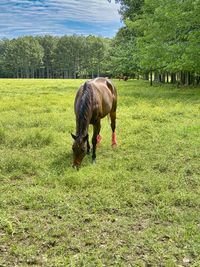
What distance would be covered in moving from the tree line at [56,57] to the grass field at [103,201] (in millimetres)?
85769

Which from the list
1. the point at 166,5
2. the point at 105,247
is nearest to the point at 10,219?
the point at 105,247

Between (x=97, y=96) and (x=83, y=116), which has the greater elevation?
(x=97, y=96)

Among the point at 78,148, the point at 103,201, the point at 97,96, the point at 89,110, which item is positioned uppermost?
the point at 97,96

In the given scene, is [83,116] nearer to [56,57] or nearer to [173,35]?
[173,35]

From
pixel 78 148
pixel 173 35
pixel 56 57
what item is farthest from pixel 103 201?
pixel 56 57

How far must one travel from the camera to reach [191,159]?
7.22 metres

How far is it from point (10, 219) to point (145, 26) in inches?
911

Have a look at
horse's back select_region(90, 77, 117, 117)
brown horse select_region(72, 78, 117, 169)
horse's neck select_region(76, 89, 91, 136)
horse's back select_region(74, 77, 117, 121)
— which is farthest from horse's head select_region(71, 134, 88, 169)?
horse's back select_region(90, 77, 117, 117)

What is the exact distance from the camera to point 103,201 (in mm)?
5098

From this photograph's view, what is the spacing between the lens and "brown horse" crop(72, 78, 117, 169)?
6457mm

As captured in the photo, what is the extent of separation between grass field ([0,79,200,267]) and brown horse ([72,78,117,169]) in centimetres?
37

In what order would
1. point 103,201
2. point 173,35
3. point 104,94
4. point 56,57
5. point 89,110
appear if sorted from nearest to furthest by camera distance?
point 103,201
point 89,110
point 104,94
point 173,35
point 56,57

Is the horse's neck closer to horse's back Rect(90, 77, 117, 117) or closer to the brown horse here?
the brown horse

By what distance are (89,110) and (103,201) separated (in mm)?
2184
